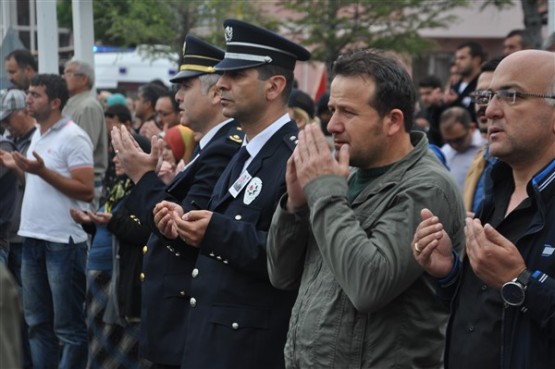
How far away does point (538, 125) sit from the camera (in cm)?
346

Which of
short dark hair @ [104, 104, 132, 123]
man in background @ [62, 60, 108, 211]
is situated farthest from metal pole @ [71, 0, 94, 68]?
short dark hair @ [104, 104, 132, 123]

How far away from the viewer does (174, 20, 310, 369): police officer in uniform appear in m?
4.41

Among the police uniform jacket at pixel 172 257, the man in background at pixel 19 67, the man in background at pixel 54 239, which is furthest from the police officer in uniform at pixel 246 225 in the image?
the man in background at pixel 19 67

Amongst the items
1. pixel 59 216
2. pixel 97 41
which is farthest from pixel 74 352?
pixel 97 41

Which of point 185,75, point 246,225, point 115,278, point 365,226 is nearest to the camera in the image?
point 365,226

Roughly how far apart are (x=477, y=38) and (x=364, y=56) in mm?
29360

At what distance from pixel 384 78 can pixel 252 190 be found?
94 centimetres

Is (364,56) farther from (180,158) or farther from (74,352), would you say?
(74,352)

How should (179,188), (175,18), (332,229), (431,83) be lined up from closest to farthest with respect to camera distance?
(332,229), (179,188), (431,83), (175,18)

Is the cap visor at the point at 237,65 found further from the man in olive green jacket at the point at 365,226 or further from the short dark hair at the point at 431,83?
the short dark hair at the point at 431,83

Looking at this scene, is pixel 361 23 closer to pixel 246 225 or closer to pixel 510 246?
pixel 246 225

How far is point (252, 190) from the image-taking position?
14.8 feet

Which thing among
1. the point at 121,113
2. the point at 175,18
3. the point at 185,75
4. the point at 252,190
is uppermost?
the point at 185,75

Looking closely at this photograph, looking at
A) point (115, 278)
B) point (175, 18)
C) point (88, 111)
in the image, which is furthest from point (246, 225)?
point (175, 18)
